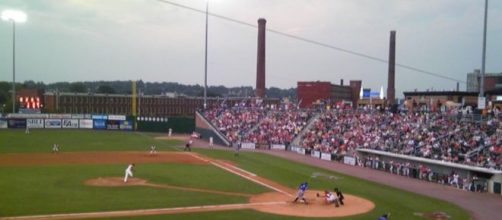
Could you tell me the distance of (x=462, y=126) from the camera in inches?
1348

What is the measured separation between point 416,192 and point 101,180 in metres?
18.3

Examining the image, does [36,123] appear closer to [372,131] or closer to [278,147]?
[278,147]

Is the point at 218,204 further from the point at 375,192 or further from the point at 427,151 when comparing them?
the point at 427,151

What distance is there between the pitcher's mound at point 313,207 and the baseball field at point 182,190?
45 mm

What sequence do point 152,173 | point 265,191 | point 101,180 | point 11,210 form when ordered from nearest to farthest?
point 11,210, point 265,191, point 101,180, point 152,173

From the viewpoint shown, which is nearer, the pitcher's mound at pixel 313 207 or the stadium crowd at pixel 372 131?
the pitcher's mound at pixel 313 207

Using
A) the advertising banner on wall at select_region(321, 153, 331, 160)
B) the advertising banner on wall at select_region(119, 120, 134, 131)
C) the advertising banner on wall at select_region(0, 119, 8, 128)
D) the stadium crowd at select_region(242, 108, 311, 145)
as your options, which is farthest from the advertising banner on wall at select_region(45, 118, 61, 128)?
the advertising banner on wall at select_region(321, 153, 331, 160)

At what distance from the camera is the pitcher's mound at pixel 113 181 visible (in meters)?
25.0

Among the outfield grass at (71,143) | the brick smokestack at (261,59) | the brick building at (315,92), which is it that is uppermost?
the brick smokestack at (261,59)

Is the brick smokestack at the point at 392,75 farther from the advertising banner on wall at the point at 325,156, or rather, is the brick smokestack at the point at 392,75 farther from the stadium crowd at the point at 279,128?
the advertising banner on wall at the point at 325,156

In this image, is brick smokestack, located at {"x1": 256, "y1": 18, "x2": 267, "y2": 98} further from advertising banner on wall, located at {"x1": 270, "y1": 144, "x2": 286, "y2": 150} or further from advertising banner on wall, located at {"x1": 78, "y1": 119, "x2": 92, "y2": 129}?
advertising banner on wall, located at {"x1": 78, "y1": 119, "x2": 92, "y2": 129}

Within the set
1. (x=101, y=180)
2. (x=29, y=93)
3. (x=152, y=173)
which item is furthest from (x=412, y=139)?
(x=29, y=93)

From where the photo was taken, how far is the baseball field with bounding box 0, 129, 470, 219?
19.1 meters

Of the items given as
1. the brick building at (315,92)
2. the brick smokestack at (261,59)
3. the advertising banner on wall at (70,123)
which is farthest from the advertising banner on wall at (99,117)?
the brick building at (315,92)
